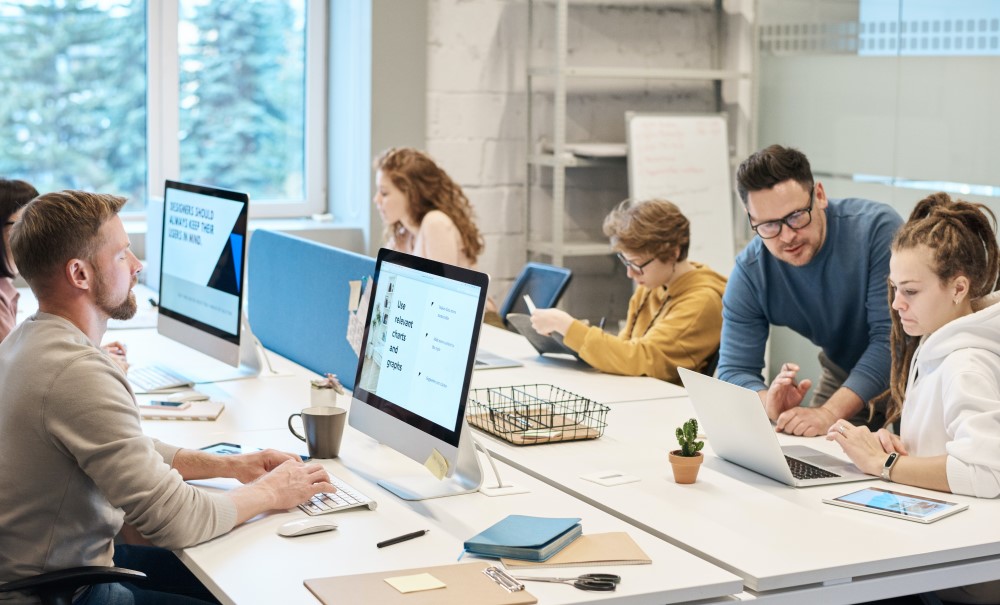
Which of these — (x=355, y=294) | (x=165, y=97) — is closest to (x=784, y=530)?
(x=355, y=294)

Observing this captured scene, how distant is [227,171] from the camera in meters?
4.90

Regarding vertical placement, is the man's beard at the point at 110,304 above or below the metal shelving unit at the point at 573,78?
below

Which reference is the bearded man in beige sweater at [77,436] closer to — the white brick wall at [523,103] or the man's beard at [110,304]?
the man's beard at [110,304]

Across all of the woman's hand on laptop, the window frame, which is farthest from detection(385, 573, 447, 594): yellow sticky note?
the window frame

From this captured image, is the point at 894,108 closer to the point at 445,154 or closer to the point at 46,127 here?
the point at 445,154

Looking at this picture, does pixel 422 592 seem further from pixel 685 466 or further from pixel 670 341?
pixel 670 341

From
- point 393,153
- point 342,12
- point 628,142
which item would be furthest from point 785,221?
point 342,12

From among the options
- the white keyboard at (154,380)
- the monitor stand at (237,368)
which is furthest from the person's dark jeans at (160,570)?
the monitor stand at (237,368)

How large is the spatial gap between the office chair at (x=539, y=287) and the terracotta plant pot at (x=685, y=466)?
1.63 metres

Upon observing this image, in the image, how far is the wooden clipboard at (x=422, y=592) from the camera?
1480mm

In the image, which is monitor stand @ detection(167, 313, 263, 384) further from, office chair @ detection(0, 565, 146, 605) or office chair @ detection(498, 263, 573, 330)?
office chair @ detection(0, 565, 146, 605)

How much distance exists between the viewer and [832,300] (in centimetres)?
270

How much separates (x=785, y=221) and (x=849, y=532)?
977 millimetres

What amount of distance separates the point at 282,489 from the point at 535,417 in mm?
701
